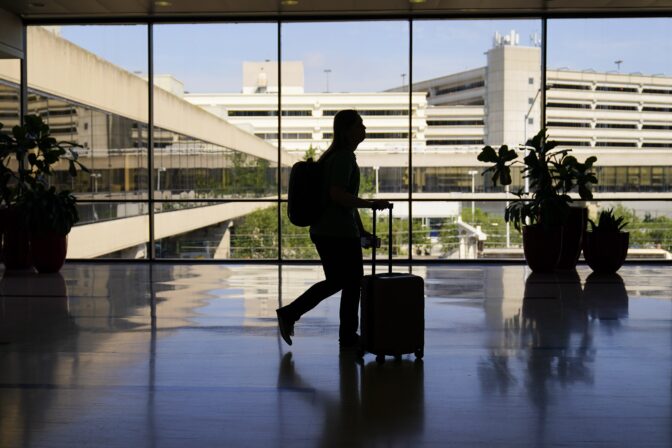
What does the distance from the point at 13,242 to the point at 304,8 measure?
14.0 feet

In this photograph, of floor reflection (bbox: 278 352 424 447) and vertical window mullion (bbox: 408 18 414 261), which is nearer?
floor reflection (bbox: 278 352 424 447)

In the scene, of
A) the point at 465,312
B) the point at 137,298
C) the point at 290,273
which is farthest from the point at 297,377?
the point at 290,273

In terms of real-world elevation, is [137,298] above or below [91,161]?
below

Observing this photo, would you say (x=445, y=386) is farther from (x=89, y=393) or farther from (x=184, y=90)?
(x=184, y=90)

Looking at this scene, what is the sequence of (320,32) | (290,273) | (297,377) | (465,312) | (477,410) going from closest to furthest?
1. (477,410)
2. (297,377)
3. (465,312)
4. (290,273)
5. (320,32)

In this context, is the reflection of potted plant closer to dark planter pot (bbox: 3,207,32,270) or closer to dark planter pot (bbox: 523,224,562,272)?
dark planter pot (bbox: 523,224,562,272)

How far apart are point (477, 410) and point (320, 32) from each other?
7.80m

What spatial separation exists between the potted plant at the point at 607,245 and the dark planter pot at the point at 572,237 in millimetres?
141

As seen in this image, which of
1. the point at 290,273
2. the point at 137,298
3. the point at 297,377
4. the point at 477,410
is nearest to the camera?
the point at 477,410

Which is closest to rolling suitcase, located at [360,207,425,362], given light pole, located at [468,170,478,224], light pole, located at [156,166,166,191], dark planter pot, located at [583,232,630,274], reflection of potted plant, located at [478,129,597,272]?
reflection of potted plant, located at [478,129,597,272]

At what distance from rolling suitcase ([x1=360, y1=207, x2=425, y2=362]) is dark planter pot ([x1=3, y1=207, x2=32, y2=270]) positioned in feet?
19.9

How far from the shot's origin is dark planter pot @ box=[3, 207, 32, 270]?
9289 mm

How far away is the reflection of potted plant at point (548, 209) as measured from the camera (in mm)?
9086

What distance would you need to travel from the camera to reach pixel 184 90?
36.7ft
